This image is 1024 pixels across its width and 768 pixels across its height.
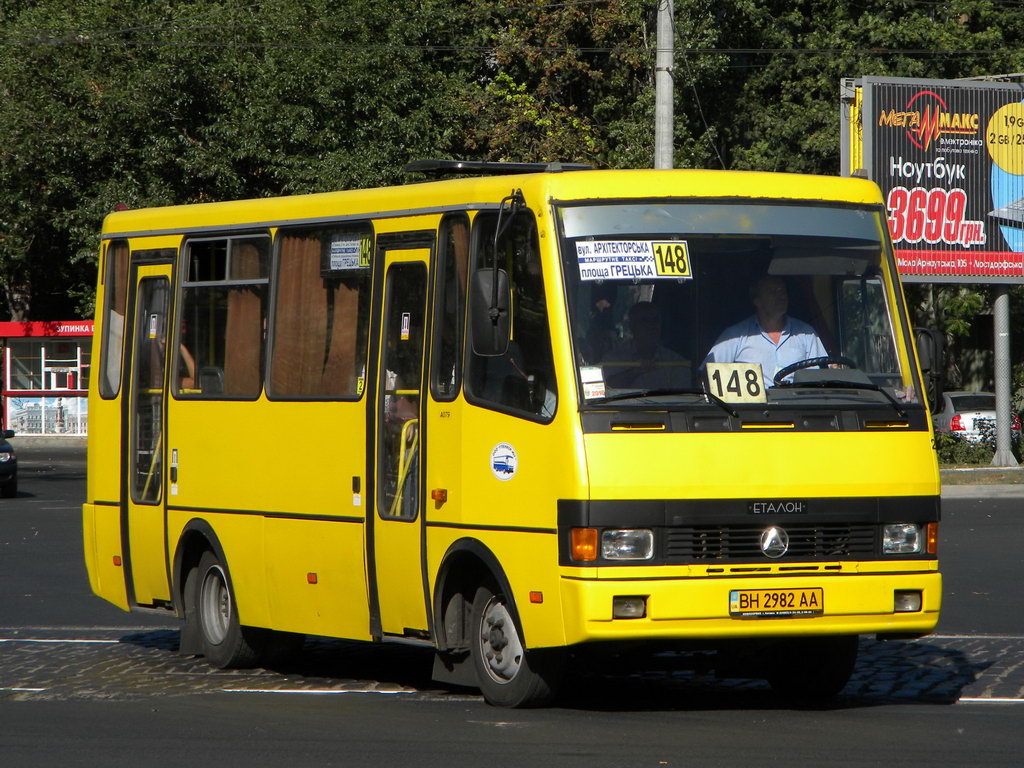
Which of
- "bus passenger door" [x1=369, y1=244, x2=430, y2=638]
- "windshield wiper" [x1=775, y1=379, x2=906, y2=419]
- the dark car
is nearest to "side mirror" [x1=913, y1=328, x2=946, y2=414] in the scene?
"windshield wiper" [x1=775, y1=379, x2=906, y2=419]

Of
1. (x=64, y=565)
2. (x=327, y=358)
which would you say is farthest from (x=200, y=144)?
(x=327, y=358)

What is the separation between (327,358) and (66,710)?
240cm

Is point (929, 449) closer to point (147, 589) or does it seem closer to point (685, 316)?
point (685, 316)

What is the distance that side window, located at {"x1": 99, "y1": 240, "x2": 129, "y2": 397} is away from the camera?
12281 millimetres

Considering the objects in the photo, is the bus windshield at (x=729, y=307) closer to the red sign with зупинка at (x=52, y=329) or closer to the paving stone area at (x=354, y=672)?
the paving stone area at (x=354, y=672)

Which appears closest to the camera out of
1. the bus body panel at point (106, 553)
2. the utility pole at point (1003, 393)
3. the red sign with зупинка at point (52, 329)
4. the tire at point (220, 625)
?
the tire at point (220, 625)

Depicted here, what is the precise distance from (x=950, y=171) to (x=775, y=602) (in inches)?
943

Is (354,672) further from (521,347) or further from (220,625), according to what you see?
(521,347)

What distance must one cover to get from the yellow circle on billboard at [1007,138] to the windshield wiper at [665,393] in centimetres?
2412

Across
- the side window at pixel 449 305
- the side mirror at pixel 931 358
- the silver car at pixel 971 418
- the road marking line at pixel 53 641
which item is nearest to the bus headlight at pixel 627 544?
the side window at pixel 449 305

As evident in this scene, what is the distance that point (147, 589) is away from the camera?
11.9 metres

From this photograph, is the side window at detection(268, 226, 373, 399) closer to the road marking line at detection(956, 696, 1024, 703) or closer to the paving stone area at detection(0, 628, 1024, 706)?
the paving stone area at detection(0, 628, 1024, 706)

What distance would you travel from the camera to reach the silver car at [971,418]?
3522 cm

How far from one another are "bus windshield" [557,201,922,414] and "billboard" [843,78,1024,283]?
72.0 feet
